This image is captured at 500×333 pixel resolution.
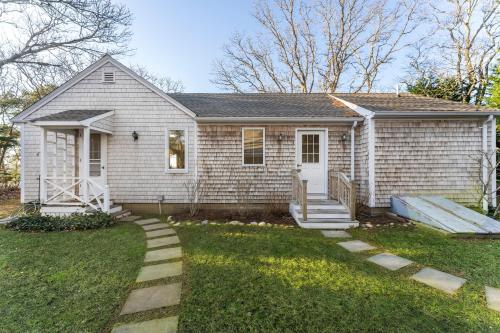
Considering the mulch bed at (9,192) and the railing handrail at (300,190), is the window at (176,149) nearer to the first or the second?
the railing handrail at (300,190)

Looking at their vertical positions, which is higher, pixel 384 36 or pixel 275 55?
pixel 384 36

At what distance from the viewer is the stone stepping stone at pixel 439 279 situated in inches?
116

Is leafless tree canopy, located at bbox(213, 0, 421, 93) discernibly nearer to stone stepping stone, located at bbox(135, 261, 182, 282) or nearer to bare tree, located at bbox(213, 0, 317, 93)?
bare tree, located at bbox(213, 0, 317, 93)

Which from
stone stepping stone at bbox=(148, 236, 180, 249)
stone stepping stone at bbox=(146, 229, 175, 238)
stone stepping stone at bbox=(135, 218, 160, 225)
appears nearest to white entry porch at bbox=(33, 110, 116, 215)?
stone stepping stone at bbox=(135, 218, 160, 225)

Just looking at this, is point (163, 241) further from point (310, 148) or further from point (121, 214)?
point (310, 148)

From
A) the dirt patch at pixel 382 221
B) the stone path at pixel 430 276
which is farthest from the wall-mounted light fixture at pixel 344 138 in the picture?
the stone path at pixel 430 276

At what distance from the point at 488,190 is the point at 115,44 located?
1563 cm

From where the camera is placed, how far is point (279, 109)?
26.4 feet

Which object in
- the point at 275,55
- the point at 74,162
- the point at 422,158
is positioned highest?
the point at 275,55

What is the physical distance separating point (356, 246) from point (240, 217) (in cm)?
341

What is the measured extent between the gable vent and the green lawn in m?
5.02

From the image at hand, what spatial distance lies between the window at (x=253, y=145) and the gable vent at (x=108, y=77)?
476cm

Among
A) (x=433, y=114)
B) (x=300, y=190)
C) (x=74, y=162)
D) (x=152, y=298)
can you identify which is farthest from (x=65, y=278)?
(x=433, y=114)

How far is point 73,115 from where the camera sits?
6875 millimetres
